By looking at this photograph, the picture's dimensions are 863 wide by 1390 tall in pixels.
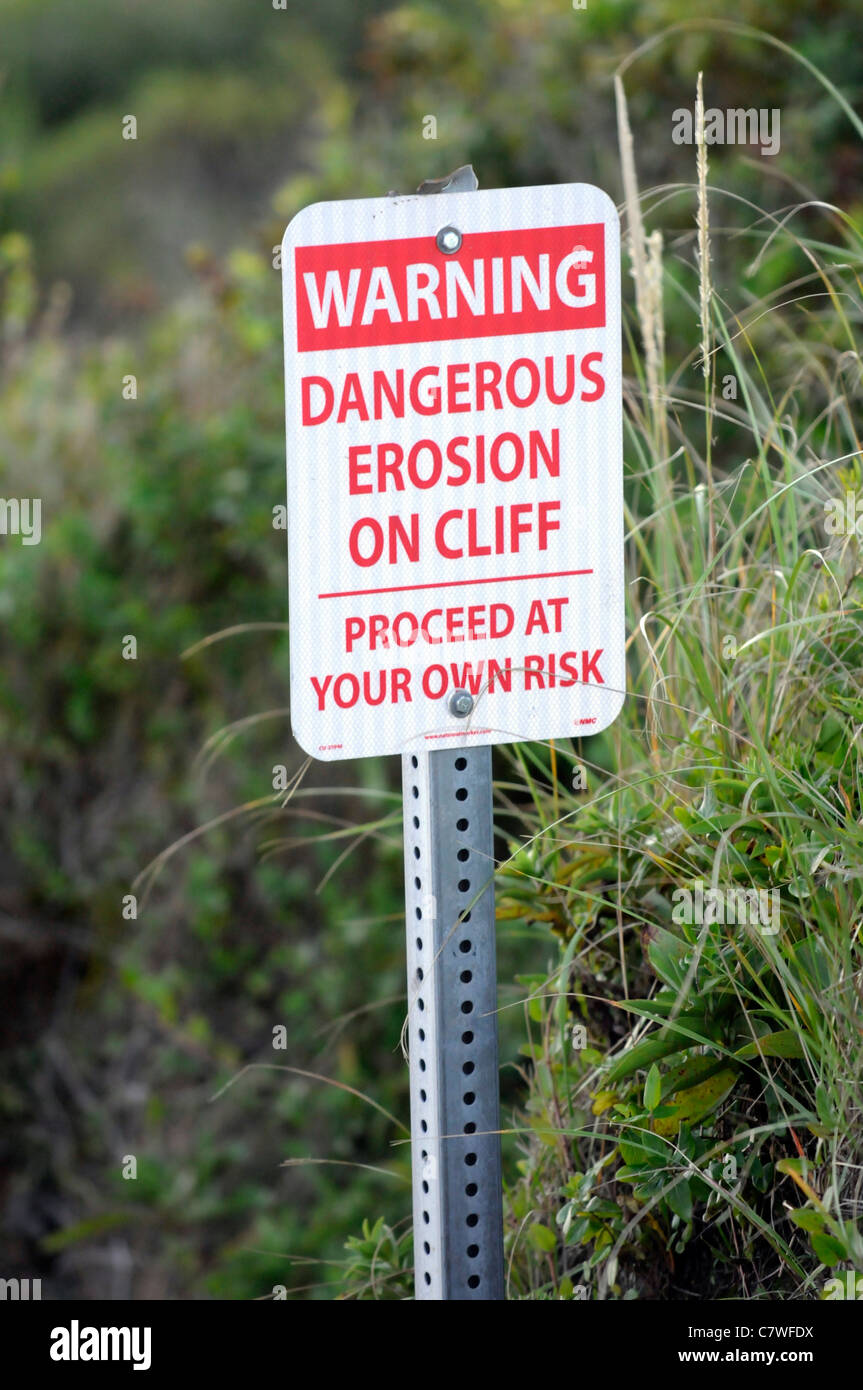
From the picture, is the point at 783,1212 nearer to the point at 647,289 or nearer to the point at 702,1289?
the point at 702,1289

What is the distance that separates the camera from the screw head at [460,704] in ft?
4.83

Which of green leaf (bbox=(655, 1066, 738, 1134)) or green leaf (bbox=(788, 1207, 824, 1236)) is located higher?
Answer: green leaf (bbox=(655, 1066, 738, 1134))

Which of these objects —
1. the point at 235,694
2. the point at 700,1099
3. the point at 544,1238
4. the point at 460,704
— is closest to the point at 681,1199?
the point at 700,1099

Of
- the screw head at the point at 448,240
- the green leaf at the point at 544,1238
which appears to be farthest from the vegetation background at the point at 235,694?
the screw head at the point at 448,240

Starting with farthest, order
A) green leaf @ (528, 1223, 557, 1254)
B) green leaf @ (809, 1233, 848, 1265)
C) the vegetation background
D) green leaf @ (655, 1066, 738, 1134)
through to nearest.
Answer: the vegetation background
green leaf @ (528, 1223, 557, 1254)
green leaf @ (655, 1066, 738, 1134)
green leaf @ (809, 1233, 848, 1265)

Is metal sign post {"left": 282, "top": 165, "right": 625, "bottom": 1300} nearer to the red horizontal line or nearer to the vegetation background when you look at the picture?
the red horizontal line

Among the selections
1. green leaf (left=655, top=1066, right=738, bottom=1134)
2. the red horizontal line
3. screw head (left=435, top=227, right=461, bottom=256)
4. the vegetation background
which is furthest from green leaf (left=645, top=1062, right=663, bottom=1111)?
the vegetation background

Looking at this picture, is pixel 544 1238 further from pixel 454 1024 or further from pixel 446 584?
pixel 446 584

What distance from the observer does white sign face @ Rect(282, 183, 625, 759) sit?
1440 mm

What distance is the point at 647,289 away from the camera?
1.91 meters

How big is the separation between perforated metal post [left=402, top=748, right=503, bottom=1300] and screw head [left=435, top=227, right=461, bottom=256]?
0.46m

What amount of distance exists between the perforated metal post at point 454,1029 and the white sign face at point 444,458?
6cm

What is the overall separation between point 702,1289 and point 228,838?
2720 millimetres
